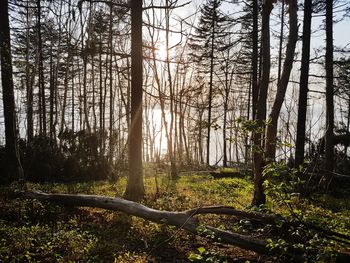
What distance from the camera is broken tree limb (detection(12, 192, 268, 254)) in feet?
19.0

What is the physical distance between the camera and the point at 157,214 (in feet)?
24.3

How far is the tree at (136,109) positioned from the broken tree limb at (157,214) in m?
1.81

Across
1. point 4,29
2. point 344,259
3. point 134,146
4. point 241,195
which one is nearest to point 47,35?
point 4,29

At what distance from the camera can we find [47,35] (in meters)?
24.6

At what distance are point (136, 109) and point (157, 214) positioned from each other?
4.02 metres

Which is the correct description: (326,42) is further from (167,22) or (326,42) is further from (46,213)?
(46,213)

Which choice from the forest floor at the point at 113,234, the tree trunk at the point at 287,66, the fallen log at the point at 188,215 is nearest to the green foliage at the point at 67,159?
the forest floor at the point at 113,234

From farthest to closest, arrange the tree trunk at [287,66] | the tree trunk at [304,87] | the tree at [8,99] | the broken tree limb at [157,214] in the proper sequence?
the tree trunk at [304,87] < the tree at [8,99] < the tree trunk at [287,66] < the broken tree limb at [157,214]

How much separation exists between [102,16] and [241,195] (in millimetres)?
17011

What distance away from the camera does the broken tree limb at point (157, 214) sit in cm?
580

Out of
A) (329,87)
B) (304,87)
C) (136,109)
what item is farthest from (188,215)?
(329,87)

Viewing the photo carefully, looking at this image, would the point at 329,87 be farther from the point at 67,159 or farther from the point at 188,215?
the point at 67,159

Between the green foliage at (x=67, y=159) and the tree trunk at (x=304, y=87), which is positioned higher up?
the tree trunk at (x=304, y=87)

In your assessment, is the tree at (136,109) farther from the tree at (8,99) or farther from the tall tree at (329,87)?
the tall tree at (329,87)
